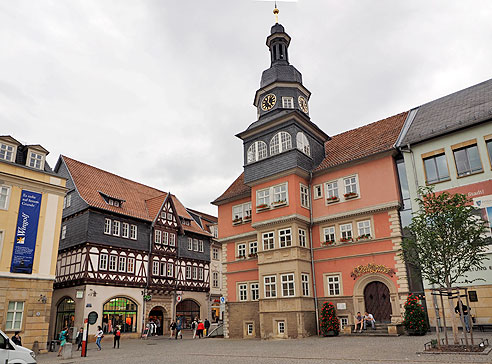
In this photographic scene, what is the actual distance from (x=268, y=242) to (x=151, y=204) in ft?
60.9

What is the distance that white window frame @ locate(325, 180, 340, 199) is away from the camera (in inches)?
1044

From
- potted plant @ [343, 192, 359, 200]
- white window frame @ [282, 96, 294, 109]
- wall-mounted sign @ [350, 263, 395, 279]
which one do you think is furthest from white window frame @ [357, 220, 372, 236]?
white window frame @ [282, 96, 294, 109]

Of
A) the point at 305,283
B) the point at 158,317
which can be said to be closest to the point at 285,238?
the point at 305,283

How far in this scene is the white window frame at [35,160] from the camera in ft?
88.0

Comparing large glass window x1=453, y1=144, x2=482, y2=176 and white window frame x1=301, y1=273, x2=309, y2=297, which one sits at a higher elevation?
large glass window x1=453, y1=144, x2=482, y2=176

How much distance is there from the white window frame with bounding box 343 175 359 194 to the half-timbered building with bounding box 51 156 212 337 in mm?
20456

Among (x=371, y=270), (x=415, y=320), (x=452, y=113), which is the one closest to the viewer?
(x=415, y=320)

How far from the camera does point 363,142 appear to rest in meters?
27.7

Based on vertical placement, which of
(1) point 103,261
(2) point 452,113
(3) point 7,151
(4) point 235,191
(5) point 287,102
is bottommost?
(1) point 103,261

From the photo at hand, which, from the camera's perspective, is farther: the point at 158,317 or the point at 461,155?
the point at 158,317

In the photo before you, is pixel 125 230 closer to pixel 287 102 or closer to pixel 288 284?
pixel 288 284

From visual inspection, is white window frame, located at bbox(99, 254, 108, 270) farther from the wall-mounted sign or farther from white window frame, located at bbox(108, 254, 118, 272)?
the wall-mounted sign

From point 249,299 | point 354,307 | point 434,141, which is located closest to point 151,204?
point 249,299

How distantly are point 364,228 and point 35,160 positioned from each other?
896 inches
